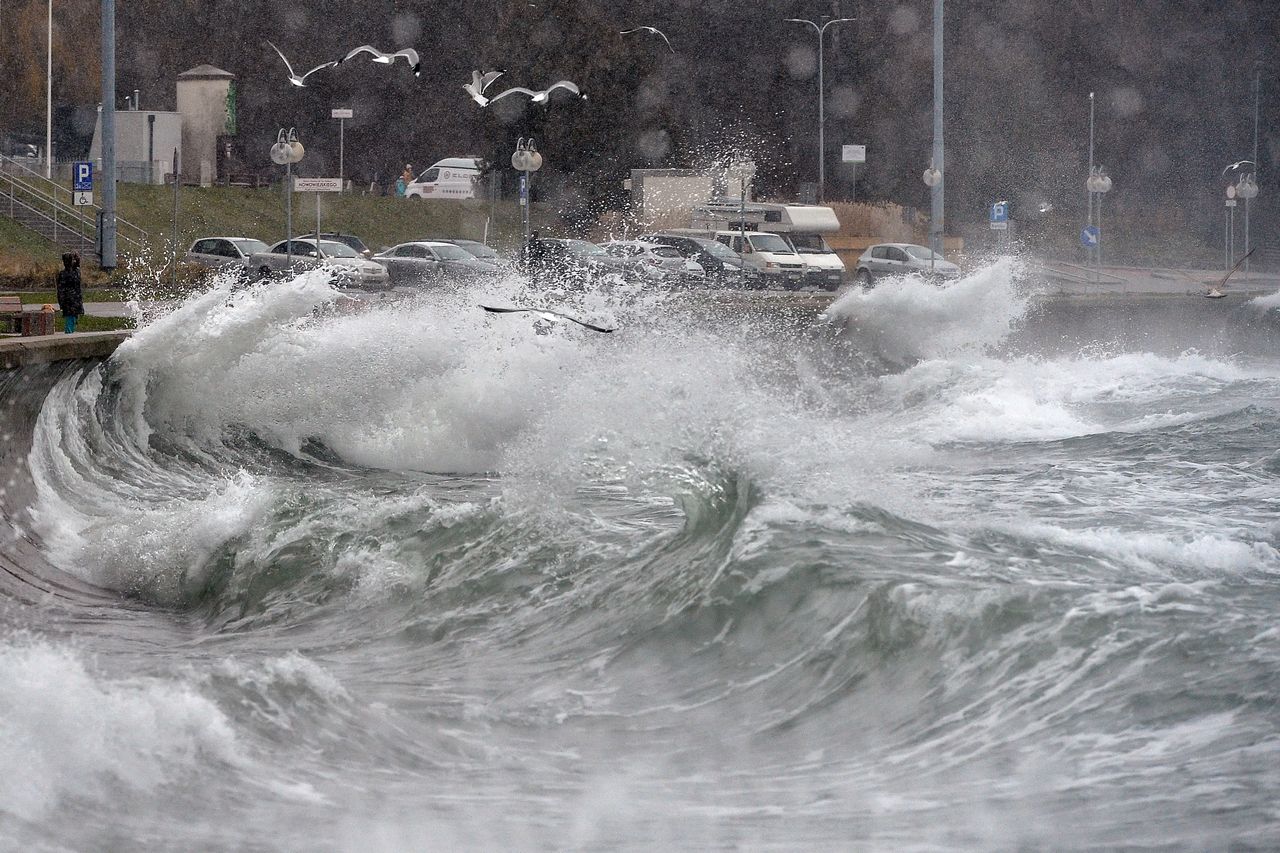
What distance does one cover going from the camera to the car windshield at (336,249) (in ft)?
Result: 118

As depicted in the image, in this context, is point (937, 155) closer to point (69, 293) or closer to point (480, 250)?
point (480, 250)

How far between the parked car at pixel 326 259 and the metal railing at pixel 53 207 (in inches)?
295

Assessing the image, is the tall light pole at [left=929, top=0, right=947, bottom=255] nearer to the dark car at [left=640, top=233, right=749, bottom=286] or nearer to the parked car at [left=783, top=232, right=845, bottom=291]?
the parked car at [left=783, top=232, right=845, bottom=291]

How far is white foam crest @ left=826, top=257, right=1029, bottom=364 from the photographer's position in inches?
1109

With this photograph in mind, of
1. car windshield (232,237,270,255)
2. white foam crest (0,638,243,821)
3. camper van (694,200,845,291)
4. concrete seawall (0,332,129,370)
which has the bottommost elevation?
white foam crest (0,638,243,821)

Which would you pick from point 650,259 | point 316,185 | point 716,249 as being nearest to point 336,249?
point 650,259

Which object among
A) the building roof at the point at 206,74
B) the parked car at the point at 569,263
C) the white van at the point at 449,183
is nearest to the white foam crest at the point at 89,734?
the parked car at the point at 569,263

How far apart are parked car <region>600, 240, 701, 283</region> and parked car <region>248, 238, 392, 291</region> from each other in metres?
5.40

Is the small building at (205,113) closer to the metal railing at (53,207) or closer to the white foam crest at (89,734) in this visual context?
the metal railing at (53,207)

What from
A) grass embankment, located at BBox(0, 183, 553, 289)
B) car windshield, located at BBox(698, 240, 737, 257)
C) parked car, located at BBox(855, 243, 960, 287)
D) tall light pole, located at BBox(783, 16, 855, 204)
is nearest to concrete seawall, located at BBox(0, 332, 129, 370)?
grass embankment, located at BBox(0, 183, 553, 289)

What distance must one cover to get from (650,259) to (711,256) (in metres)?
1.91

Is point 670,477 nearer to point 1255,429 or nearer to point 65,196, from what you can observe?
point 1255,429

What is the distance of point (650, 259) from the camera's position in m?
36.3

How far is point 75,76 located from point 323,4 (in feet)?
42.7
